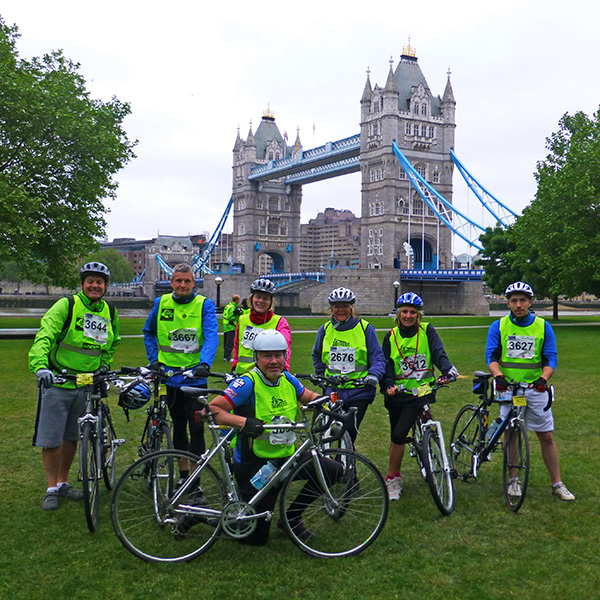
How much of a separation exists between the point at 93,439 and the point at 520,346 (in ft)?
14.0

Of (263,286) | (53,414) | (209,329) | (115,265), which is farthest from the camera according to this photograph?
(115,265)

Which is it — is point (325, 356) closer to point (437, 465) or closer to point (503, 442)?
point (437, 465)

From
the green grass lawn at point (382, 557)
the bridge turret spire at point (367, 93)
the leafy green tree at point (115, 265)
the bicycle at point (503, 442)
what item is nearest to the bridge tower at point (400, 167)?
the bridge turret spire at point (367, 93)

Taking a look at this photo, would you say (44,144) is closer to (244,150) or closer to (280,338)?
(280,338)

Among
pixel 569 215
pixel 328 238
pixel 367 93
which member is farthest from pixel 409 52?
pixel 328 238

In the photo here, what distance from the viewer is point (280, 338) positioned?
16.0 feet

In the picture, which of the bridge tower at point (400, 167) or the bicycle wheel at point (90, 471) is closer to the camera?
the bicycle wheel at point (90, 471)

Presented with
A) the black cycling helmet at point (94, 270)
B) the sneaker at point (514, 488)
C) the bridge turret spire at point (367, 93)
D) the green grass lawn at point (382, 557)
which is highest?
the bridge turret spire at point (367, 93)

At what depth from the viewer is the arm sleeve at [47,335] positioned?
17.8 ft

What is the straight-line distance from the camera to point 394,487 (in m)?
6.27

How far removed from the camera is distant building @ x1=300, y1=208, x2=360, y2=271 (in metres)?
182

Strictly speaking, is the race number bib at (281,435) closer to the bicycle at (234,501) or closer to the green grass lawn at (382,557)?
the bicycle at (234,501)

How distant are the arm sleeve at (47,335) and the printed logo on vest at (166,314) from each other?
90cm

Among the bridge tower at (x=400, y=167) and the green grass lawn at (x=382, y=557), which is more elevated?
the bridge tower at (x=400, y=167)
